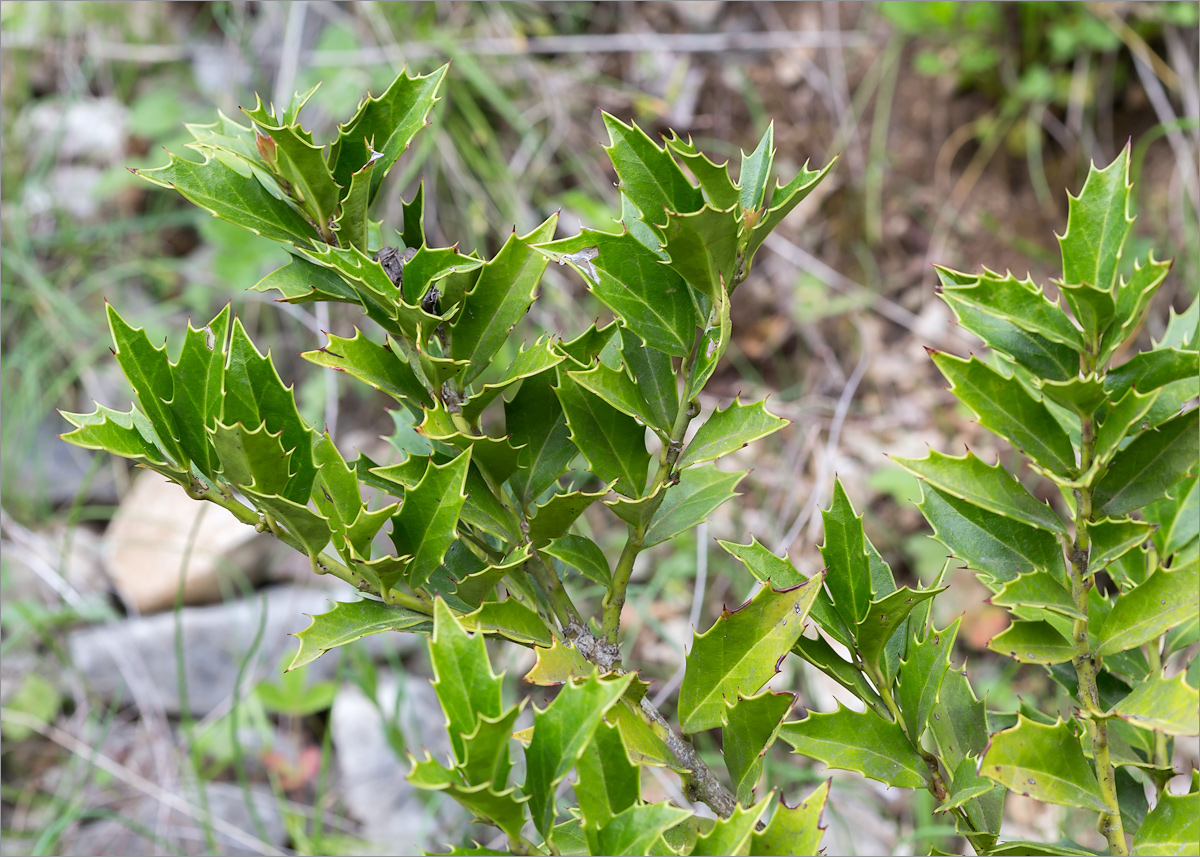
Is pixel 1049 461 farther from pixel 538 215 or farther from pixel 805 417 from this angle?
pixel 538 215

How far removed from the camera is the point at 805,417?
2.30 m

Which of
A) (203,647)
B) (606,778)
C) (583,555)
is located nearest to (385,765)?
(203,647)

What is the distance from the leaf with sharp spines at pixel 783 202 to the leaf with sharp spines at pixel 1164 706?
1.05 feet

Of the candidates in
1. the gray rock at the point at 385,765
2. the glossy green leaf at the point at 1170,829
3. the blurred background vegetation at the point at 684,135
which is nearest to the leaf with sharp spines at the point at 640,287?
the glossy green leaf at the point at 1170,829

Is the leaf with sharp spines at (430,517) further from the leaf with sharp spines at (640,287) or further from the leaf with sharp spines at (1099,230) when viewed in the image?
the leaf with sharp spines at (1099,230)

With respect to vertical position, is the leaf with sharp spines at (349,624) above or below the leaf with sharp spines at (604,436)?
below

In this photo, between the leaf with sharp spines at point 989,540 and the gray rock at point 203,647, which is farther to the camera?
the gray rock at point 203,647

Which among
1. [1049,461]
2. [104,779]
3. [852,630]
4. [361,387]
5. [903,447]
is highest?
[1049,461]

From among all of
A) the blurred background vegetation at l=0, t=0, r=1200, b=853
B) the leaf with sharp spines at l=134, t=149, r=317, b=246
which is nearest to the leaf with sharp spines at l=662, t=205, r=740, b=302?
the leaf with sharp spines at l=134, t=149, r=317, b=246

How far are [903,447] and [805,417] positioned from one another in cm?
37

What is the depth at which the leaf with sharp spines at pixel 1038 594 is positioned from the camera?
0.53 metres

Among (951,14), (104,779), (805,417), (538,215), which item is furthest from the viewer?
(538,215)

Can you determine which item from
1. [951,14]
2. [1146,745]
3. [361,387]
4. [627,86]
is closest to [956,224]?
[951,14]

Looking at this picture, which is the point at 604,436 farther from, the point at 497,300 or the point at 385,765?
the point at 385,765
